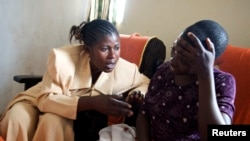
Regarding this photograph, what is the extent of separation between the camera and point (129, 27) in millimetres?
2188

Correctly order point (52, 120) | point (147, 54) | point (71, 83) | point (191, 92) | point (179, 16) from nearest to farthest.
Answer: point (191, 92) → point (52, 120) → point (71, 83) → point (147, 54) → point (179, 16)

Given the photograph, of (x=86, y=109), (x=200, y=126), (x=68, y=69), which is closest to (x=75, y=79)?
(x=68, y=69)

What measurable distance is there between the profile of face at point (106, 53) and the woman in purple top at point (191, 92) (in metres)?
0.28

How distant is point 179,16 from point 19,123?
1.18m

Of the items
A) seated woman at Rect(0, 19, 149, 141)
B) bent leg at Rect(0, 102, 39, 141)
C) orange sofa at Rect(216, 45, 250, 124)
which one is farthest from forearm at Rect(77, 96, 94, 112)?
orange sofa at Rect(216, 45, 250, 124)

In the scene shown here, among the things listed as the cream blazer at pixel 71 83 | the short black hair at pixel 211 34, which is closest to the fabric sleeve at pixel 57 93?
the cream blazer at pixel 71 83

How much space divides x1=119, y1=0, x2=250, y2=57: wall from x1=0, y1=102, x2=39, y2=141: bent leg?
1020 millimetres

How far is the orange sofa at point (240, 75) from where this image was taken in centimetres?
124

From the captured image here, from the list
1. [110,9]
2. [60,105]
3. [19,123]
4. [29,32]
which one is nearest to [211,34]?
[60,105]

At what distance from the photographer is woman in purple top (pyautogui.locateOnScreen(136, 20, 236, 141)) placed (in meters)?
0.83

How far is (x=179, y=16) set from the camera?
1893mm

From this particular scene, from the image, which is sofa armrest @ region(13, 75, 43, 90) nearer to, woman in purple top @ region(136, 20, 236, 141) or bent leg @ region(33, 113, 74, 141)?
bent leg @ region(33, 113, 74, 141)

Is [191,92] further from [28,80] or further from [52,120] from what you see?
[28,80]

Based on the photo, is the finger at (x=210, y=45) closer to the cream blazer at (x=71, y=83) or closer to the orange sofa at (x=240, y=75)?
the orange sofa at (x=240, y=75)
